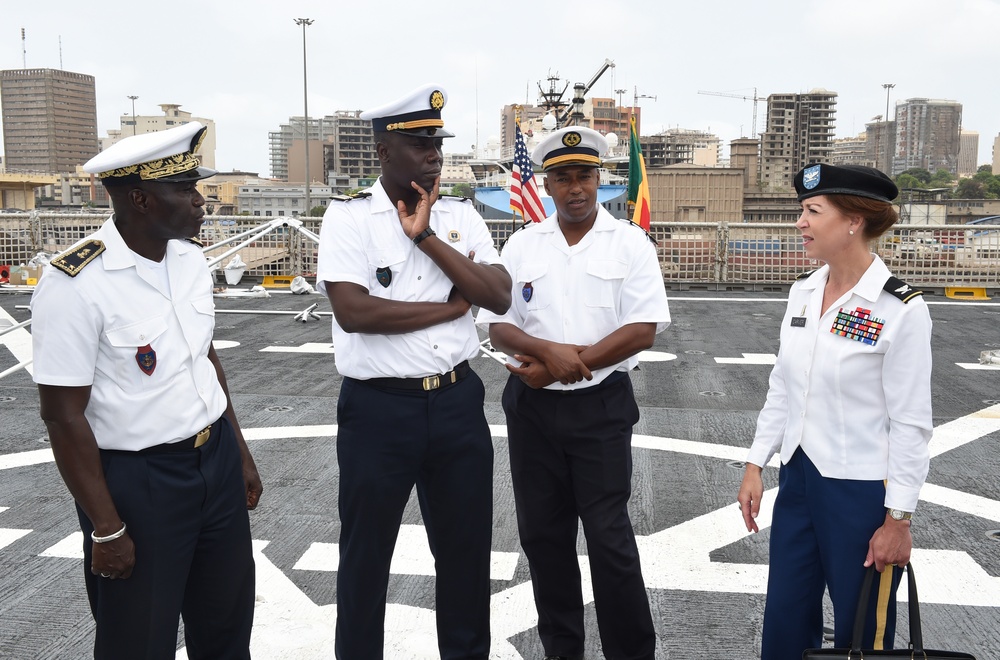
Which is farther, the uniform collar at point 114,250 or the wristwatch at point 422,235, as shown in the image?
the wristwatch at point 422,235

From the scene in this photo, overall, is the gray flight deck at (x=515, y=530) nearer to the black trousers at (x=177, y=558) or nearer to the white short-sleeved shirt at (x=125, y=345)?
the black trousers at (x=177, y=558)

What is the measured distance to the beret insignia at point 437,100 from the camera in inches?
126

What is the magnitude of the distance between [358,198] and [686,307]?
1199cm

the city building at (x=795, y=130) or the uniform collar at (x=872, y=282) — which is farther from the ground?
the city building at (x=795, y=130)

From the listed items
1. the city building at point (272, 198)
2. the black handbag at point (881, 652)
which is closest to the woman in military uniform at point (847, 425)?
the black handbag at point (881, 652)

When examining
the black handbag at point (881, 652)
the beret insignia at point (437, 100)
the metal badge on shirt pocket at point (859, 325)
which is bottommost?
the black handbag at point (881, 652)

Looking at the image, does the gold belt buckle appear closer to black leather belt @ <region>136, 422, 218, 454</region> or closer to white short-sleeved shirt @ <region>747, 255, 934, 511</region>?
black leather belt @ <region>136, 422, 218, 454</region>

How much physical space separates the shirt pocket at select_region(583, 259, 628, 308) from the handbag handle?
142 centimetres

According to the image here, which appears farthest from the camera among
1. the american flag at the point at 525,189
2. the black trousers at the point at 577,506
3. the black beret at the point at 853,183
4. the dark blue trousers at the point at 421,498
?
the american flag at the point at 525,189

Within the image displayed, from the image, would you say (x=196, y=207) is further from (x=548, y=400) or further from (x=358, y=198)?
(x=548, y=400)

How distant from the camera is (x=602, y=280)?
3473 mm

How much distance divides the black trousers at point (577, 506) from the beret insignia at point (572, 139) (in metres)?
0.98

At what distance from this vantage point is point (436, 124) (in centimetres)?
320

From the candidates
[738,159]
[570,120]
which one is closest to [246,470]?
[570,120]
